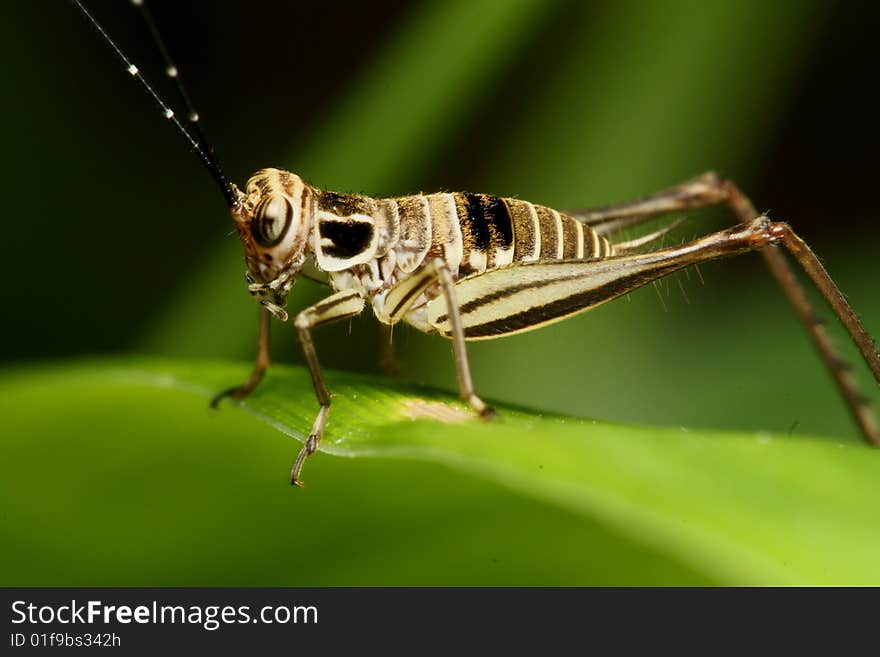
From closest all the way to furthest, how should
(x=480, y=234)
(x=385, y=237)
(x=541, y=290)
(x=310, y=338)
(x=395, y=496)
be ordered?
1. (x=395, y=496)
2. (x=310, y=338)
3. (x=541, y=290)
4. (x=480, y=234)
5. (x=385, y=237)

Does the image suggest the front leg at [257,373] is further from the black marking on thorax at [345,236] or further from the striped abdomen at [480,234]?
the striped abdomen at [480,234]

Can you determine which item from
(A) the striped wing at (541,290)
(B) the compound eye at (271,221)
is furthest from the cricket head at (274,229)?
(A) the striped wing at (541,290)

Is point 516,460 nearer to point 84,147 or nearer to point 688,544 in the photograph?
point 688,544

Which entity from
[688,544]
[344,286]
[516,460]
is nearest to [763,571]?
[688,544]

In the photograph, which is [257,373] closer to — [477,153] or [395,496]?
[395,496]

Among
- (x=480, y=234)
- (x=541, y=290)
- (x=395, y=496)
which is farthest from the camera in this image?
(x=480, y=234)

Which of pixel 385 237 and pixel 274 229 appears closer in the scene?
pixel 274 229

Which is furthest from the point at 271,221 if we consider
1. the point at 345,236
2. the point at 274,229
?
the point at 345,236
